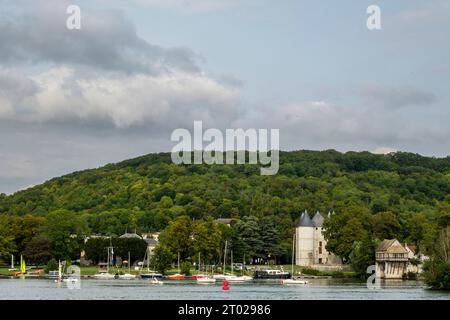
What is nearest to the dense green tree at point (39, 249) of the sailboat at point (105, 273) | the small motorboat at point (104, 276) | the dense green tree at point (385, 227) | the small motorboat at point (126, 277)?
the sailboat at point (105, 273)

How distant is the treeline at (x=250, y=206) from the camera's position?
417 ft

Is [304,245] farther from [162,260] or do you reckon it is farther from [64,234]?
[64,234]

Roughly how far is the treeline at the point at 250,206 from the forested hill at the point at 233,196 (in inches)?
8.1

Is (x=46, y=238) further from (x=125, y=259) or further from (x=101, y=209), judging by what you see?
(x=101, y=209)

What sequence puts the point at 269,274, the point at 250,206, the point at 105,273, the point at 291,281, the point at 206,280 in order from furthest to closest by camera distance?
the point at 250,206
the point at 105,273
the point at 269,274
the point at 291,281
the point at 206,280

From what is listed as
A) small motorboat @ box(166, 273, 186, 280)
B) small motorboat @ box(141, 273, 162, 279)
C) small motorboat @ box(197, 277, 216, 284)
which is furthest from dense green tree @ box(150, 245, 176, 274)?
small motorboat @ box(197, 277, 216, 284)

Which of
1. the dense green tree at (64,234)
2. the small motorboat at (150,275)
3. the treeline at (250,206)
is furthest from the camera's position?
the treeline at (250,206)

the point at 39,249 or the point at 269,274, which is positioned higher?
the point at 39,249

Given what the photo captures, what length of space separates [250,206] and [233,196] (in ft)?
36.2

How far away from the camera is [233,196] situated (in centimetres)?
18238

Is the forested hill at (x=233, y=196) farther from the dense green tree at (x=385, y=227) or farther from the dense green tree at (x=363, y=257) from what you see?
the dense green tree at (x=363, y=257)

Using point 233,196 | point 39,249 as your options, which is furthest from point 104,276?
point 233,196

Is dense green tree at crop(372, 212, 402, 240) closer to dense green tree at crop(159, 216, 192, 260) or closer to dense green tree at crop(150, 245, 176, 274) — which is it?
dense green tree at crop(159, 216, 192, 260)

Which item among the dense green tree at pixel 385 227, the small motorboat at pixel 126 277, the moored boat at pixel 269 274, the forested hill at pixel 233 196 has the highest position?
the forested hill at pixel 233 196
